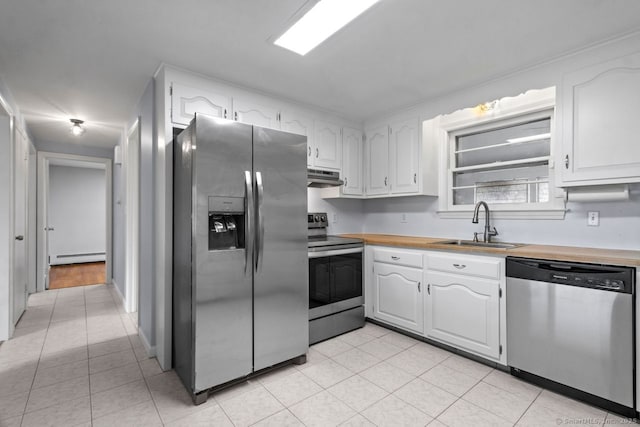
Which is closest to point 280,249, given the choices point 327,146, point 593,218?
point 327,146

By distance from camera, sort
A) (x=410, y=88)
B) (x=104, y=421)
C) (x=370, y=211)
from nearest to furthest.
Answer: (x=104, y=421)
(x=410, y=88)
(x=370, y=211)

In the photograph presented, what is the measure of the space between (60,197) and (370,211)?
276 inches

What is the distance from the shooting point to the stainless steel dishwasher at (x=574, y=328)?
1.78 metres

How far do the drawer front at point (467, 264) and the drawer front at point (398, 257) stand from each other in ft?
0.38

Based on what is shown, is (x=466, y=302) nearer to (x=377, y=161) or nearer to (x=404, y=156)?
(x=404, y=156)

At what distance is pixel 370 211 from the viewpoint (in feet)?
13.6

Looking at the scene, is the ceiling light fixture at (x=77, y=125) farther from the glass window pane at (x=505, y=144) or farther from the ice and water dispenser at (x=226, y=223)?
the glass window pane at (x=505, y=144)

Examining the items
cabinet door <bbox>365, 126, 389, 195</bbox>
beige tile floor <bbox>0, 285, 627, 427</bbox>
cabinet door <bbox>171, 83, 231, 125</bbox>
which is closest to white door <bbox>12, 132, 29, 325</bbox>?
beige tile floor <bbox>0, 285, 627, 427</bbox>

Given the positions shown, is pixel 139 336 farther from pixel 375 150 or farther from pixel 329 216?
pixel 375 150

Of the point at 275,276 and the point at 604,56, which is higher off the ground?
the point at 604,56

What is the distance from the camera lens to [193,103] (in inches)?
97.8

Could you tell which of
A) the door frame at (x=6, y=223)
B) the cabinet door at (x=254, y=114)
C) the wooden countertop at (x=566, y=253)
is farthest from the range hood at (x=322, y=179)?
the door frame at (x=6, y=223)

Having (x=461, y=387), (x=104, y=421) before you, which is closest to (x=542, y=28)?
(x=461, y=387)

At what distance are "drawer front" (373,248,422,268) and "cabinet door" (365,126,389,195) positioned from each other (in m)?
0.83
